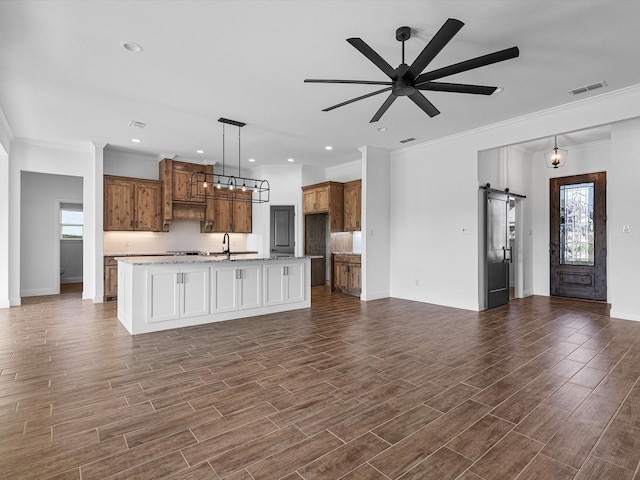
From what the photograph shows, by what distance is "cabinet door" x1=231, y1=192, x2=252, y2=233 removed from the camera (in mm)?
8877

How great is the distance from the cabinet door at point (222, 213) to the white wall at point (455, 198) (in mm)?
4074

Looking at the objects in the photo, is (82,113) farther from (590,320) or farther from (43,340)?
(590,320)

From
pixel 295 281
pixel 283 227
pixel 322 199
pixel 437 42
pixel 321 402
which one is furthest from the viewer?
Result: pixel 283 227

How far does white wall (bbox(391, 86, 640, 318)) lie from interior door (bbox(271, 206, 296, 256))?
8.75ft

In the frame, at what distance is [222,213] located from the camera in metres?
8.69

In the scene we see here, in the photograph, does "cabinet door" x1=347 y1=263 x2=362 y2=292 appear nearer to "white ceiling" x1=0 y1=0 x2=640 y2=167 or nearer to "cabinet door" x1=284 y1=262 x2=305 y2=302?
"cabinet door" x1=284 y1=262 x2=305 y2=302

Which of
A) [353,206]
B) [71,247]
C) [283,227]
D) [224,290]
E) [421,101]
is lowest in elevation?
[224,290]

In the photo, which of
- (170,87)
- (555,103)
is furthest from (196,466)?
(555,103)

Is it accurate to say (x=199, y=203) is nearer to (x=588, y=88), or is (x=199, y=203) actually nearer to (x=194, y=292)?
(x=194, y=292)

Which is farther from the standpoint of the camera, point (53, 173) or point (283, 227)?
point (283, 227)

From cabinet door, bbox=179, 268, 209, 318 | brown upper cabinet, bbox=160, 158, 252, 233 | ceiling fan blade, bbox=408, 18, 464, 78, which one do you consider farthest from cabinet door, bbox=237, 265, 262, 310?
ceiling fan blade, bbox=408, 18, 464, 78

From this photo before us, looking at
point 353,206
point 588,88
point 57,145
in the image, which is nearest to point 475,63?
point 588,88

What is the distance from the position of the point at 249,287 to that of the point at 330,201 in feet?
10.8

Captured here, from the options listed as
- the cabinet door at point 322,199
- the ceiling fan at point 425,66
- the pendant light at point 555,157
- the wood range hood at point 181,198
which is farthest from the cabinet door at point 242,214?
the pendant light at point 555,157
